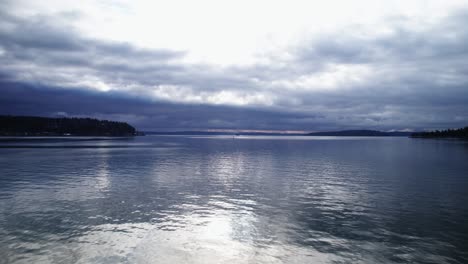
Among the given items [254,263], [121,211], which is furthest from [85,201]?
[254,263]

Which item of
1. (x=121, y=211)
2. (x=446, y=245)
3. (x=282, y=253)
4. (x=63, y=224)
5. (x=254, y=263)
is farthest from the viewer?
(x=121, y=211)

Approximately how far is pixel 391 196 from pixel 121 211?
31.0m

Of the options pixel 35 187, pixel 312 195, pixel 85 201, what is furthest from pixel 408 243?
pixel 35 187

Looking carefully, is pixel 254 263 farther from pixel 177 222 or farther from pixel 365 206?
pixel 365 206

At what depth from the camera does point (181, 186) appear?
139ft

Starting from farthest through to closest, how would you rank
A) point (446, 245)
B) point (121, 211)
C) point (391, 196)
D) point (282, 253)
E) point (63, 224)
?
point (391, 196), point (121, 211), point (63, 224), point (446, 245), point (282, 253)

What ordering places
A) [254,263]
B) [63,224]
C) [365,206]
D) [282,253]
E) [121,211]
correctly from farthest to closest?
[365,206], [121,211], [63,224], [282,253], [254,263]

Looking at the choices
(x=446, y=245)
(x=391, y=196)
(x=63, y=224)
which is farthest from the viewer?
(x=391, y=196)

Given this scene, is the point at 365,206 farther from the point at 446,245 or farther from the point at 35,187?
the point at 35,187

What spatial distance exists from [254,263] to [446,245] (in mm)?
13864

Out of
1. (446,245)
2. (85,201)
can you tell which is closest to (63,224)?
(85,201)

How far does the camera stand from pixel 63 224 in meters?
24.7

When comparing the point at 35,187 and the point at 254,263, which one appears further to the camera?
the point at 35,187

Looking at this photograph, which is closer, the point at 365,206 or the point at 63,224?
the point at 63,224
